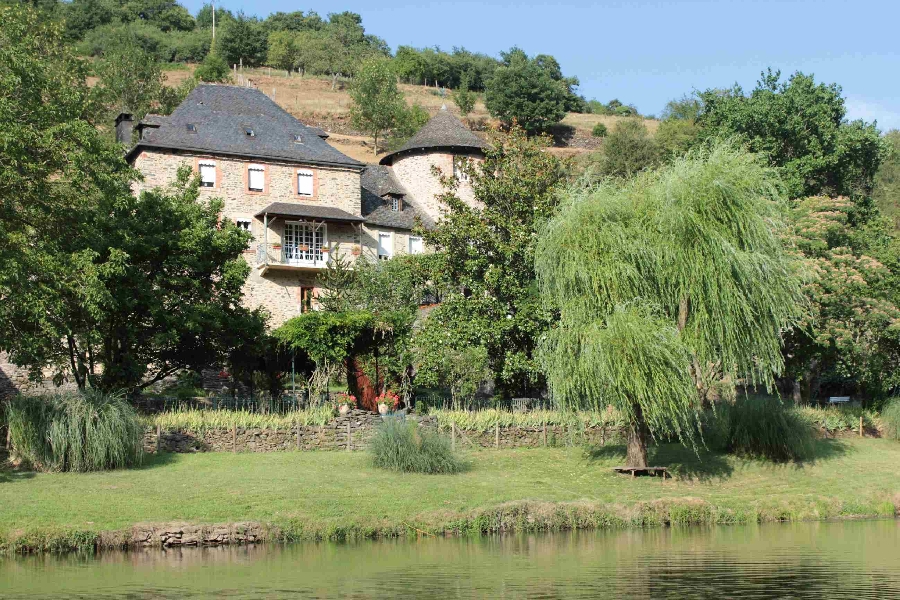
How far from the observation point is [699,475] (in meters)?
22.3

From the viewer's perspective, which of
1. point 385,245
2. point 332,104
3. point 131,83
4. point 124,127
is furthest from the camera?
point 332,104

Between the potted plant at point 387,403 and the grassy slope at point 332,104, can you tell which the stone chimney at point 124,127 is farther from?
the grassy slope at point 332,104

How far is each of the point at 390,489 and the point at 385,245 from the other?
2748cm

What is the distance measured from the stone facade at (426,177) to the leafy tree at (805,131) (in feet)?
43.0

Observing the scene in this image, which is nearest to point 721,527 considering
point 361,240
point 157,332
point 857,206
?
point 157,332

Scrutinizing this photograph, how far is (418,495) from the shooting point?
1836 cm

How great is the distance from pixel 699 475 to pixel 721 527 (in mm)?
4184

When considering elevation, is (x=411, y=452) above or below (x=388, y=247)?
below

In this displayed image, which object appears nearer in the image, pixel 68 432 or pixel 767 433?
pixel 68 432

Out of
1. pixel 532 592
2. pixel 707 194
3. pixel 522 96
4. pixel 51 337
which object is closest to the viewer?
pixel 532 592

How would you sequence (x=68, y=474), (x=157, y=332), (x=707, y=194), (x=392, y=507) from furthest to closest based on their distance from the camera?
(x=157, y=332) < (x=707, y=194) < (x=68, y=474) < (x=392, y=507)

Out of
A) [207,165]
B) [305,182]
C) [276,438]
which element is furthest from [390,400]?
[207,165]

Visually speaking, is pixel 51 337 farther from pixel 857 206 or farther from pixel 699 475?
pixel 857 206

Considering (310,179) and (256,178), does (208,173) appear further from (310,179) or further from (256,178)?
(310,179)
